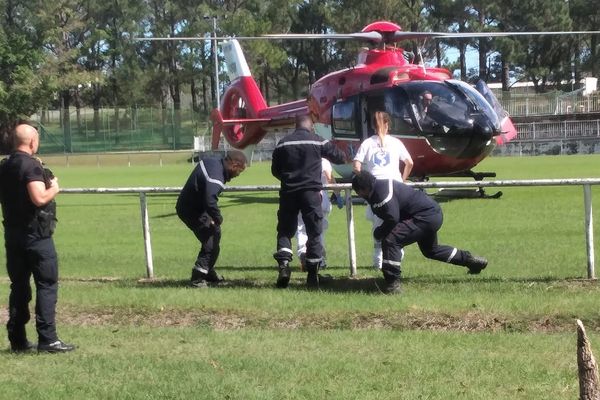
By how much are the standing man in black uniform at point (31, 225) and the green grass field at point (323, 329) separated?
0.32 m

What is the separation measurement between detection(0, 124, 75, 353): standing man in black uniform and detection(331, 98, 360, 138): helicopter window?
14.0m

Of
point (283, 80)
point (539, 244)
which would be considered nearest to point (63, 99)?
point (283, 80)

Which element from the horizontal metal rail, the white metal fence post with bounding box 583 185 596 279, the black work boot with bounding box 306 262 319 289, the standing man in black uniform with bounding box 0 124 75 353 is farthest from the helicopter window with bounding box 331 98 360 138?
the standing man in black uniform with bounding box 0 124 75 353

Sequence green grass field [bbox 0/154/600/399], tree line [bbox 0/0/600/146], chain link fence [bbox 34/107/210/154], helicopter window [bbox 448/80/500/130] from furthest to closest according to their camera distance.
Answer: tree line [bbox 0/0/600/146] < chain link fence [bbox 34/107/210/154] < helicopter window [bbox 448/80/500/130] < green grass field [bbox 0/154/600/399]

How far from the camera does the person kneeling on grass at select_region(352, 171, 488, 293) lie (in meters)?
8.90

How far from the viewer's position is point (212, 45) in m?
77.3

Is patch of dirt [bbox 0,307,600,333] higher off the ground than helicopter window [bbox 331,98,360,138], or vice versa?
helicopter window [bbox 331,98,360,138]

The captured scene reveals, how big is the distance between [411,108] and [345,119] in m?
2.04

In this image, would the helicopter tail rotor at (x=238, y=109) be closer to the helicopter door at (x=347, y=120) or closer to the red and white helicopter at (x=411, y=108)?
the red and white helicopter at (x=411, y=108)

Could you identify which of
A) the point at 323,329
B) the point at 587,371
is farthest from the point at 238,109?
the point at 587,371

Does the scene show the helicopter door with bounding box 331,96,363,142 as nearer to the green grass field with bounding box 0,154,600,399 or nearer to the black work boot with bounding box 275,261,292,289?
the green grass field with bounding box 0,154,600,399

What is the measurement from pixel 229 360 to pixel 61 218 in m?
14.6

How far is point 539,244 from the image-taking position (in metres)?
12.7

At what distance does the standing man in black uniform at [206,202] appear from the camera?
9.70m
